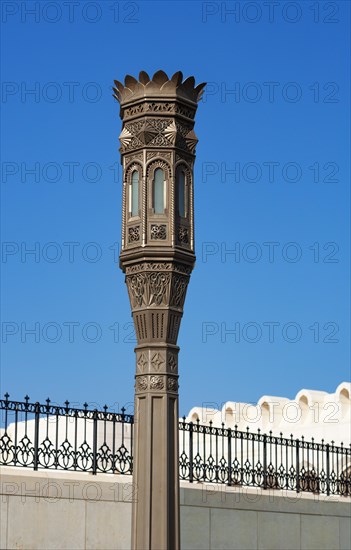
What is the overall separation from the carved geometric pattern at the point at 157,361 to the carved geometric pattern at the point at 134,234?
0.85m

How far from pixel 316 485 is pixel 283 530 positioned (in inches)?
66.9

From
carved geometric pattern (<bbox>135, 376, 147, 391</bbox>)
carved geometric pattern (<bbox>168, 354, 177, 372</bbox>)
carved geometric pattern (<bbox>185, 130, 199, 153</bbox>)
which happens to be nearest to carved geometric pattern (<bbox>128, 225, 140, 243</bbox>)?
carved geometric pattern (<bbox>185, 130, 199, 153</bbox>)

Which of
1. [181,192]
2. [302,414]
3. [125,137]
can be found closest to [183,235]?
[181,192]

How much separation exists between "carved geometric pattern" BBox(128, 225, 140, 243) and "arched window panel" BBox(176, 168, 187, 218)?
33cm

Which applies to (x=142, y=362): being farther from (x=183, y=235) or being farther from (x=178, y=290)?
(x=183, y=235)

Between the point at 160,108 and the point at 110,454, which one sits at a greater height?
the point at 160,108

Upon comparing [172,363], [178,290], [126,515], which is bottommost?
[126,515]

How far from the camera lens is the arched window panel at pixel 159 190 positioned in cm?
676

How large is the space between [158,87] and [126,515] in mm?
6638

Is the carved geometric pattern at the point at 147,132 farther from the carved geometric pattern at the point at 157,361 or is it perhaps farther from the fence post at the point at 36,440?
the fence post at the point at 36,440

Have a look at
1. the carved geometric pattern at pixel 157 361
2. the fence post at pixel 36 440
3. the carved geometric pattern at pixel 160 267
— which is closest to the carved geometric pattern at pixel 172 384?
the carved geometric pattern at pixel 157 361

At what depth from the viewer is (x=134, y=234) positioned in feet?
22.3

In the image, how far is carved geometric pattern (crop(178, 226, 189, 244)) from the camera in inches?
266

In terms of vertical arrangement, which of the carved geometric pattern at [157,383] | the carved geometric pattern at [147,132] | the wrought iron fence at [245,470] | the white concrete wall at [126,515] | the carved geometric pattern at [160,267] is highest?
the carved geometric pattern at [147,132]
